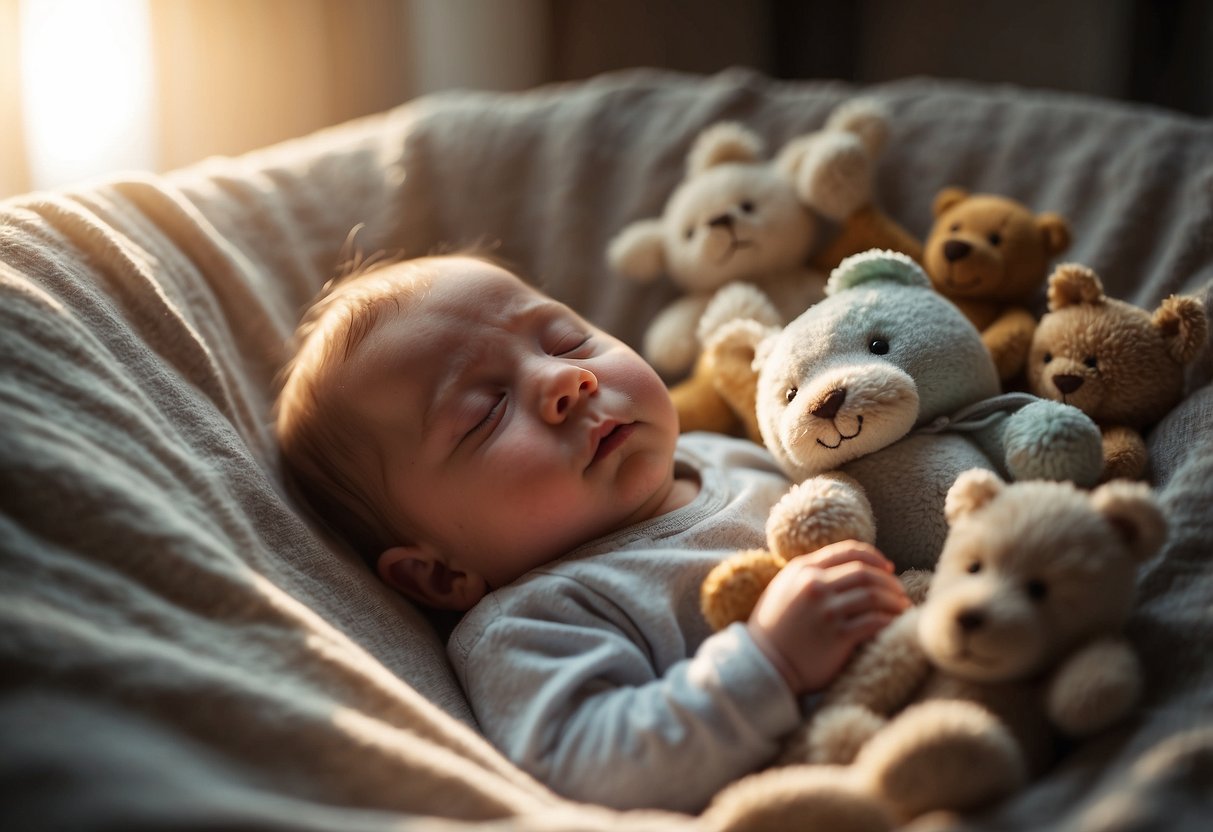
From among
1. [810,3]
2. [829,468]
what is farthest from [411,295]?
[810,3]

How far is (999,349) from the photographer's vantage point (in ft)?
3.44

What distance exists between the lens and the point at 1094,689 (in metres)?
0.66

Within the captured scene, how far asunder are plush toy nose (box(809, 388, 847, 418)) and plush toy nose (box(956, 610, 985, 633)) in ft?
0.72

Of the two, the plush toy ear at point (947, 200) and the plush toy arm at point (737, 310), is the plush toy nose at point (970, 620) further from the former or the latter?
the plush toy ear at point (947, 200)

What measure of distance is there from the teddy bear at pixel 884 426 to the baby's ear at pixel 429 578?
26 centimetres

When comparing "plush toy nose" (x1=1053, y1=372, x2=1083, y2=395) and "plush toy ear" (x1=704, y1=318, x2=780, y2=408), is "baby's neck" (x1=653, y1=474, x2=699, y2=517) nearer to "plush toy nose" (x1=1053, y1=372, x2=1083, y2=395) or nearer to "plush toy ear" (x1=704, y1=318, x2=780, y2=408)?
"plush toy ear" (x1=704, y1=318, x2=780, y2=408)

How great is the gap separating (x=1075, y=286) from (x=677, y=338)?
0.44 metres

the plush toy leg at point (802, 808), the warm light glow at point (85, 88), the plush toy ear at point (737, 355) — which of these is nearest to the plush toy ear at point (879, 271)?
the plush toy ear at point (737, 355)

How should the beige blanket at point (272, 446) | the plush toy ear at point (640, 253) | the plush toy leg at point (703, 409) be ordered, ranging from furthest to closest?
1. the plush toy ear at point (640, 253)
2. the plush toy leg at point (703, 409)
3. the beige blanket at point (272, 446)

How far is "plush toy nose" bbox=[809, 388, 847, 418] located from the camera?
849mm

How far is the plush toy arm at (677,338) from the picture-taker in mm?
1282

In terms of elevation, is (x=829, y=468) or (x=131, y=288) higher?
(x=131, y=288)

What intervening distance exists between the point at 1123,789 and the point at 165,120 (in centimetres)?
146

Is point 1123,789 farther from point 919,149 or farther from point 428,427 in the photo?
point 919,149
